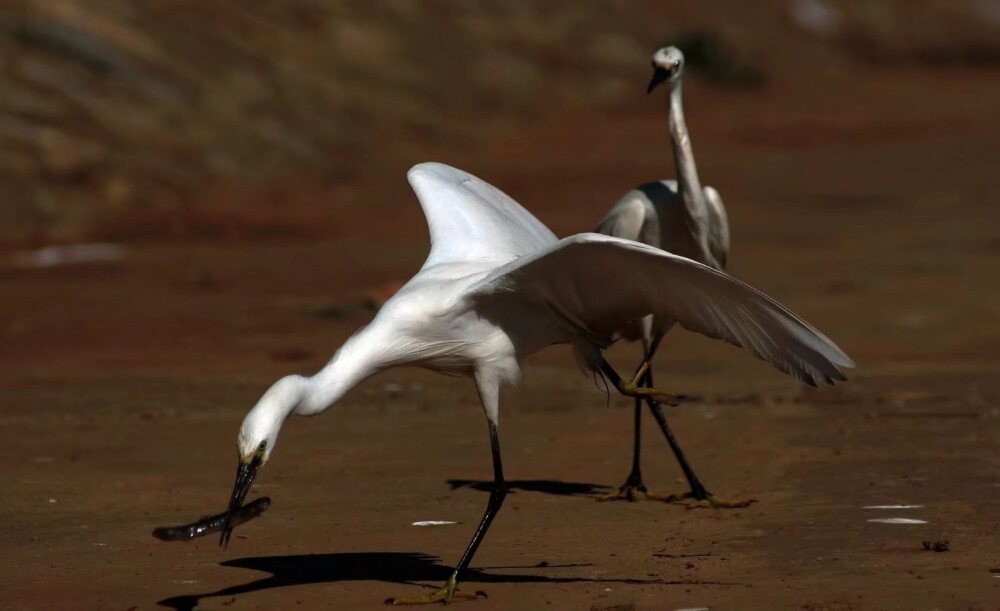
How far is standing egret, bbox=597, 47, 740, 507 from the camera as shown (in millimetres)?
8594

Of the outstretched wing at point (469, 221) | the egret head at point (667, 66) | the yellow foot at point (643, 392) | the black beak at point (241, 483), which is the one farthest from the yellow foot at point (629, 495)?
the black beak at point (241, 483)

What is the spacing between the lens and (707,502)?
8.28m

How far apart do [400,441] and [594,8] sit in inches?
1151

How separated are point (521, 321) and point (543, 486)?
7.39 feet

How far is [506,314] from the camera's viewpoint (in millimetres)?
6793

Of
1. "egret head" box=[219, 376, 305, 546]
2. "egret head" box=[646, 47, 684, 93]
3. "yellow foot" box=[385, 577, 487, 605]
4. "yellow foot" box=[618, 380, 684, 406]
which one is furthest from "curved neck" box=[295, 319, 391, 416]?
"egret head" box=[646, 47, 684, 93]

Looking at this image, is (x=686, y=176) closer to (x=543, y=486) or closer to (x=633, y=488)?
(x=633, y=488)

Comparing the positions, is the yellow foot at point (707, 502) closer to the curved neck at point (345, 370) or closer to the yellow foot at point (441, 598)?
the yellow foot at point (441, 598)

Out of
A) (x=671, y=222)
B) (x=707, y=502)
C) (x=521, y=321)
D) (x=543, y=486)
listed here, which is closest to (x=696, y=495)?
(x=707, y=502)

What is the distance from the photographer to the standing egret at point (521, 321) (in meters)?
6.08

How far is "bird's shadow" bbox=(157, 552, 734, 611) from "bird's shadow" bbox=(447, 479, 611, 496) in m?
1.50

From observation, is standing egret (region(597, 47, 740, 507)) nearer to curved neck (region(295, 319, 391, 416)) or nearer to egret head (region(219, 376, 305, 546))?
curved neck (region(295, 319, 391, 416))

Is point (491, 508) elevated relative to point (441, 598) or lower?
elevated

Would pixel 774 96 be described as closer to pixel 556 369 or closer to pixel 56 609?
pixel 556 369
